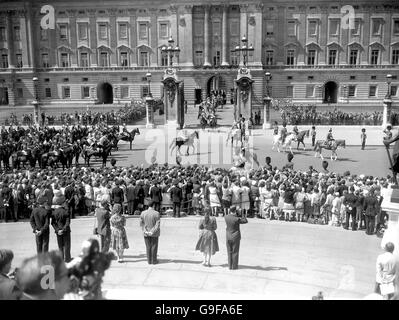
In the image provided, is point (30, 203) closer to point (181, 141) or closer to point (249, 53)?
point (181, 141)

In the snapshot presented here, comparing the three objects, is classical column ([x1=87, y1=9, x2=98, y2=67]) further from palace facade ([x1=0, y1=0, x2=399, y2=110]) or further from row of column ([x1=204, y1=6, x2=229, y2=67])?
row of column ([x1=204, y1=6, x2=229, y2=67])

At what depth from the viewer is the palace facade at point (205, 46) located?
2544 inches

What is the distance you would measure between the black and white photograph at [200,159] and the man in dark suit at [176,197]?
8 cm

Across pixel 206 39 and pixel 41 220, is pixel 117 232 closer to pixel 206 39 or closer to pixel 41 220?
pixel 41 220

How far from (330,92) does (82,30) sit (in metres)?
36.8

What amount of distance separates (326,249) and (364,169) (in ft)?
42.4

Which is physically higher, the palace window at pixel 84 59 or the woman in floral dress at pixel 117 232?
the palace window at pixel 84 59

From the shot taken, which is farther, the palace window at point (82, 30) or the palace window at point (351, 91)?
the palace window at point (82, 30)

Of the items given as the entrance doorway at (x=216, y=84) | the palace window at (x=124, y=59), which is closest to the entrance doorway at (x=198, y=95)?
the entrance doorway at (x=216, y=84)

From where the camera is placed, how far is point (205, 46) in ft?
214

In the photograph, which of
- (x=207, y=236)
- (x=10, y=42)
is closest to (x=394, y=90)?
(x=10, y=42)

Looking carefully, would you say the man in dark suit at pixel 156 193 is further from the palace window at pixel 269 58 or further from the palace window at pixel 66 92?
the palace window at pixel 66 92

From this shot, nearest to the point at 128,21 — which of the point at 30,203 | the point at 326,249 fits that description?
the point at 30,203

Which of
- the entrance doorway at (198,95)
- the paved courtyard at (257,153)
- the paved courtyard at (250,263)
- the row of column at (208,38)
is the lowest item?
the paved courtyard at (250,263)
